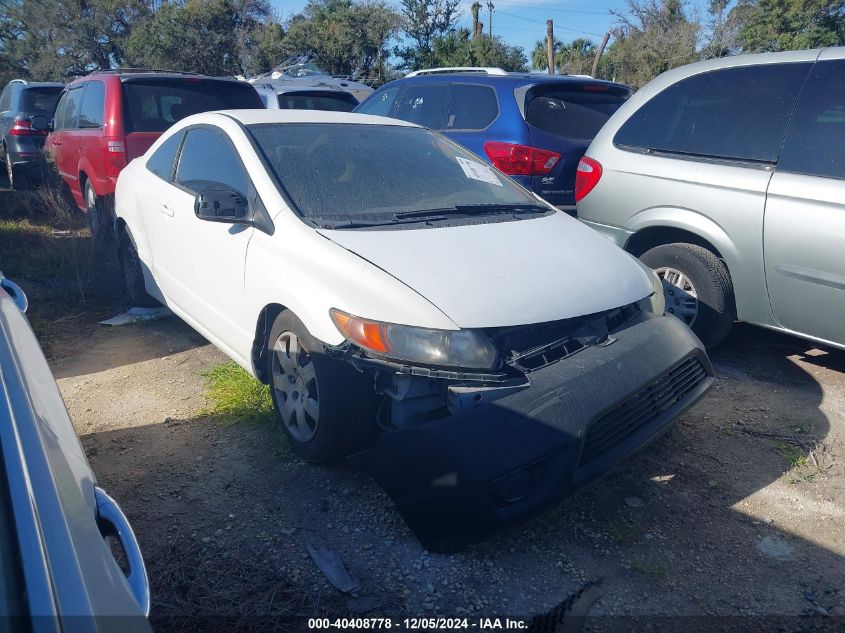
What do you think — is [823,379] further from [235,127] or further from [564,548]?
[235,127]

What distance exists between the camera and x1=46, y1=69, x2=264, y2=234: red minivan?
6.55 metres

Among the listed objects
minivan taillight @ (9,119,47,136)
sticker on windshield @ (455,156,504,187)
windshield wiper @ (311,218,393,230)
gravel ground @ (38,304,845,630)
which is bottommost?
gravel ground @ (38,304,845,630)

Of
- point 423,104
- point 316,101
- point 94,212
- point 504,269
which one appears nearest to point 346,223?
point 504,269

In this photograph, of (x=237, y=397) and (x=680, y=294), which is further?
(x=680, y=294)

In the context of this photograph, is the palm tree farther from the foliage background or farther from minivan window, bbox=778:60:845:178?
minivan window, bbox=778:60:845:178

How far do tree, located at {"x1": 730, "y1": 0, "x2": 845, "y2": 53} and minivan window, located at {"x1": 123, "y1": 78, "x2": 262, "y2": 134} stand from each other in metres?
22.1

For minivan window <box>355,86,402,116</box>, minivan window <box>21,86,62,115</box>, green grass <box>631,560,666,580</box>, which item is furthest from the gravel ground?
minivan window <box>21,86,62,115</box>

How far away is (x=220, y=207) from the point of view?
3.45m

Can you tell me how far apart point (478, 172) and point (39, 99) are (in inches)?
402

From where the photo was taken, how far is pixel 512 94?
231 inches

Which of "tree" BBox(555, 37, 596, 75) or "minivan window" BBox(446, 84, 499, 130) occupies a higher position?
"tree" BBox(555, 37, 596, 75)

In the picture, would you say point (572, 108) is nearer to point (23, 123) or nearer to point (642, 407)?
point (642, 407)

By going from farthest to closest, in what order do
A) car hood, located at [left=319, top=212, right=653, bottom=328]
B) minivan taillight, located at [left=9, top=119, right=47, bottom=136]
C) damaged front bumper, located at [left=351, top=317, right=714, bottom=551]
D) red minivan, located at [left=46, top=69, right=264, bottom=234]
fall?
minivan taillight, located at [left=9, top=119, right=47, bottom=136] → red minivan, located at [left=46, top=69, right=264, bottom=234] → car hood, located at [left=319, top=212, right=653, bottom=328] → damaged front bumper, located at [left=351, top=317, right=714, bottom=551]

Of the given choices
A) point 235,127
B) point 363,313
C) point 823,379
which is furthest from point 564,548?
point 235,127
